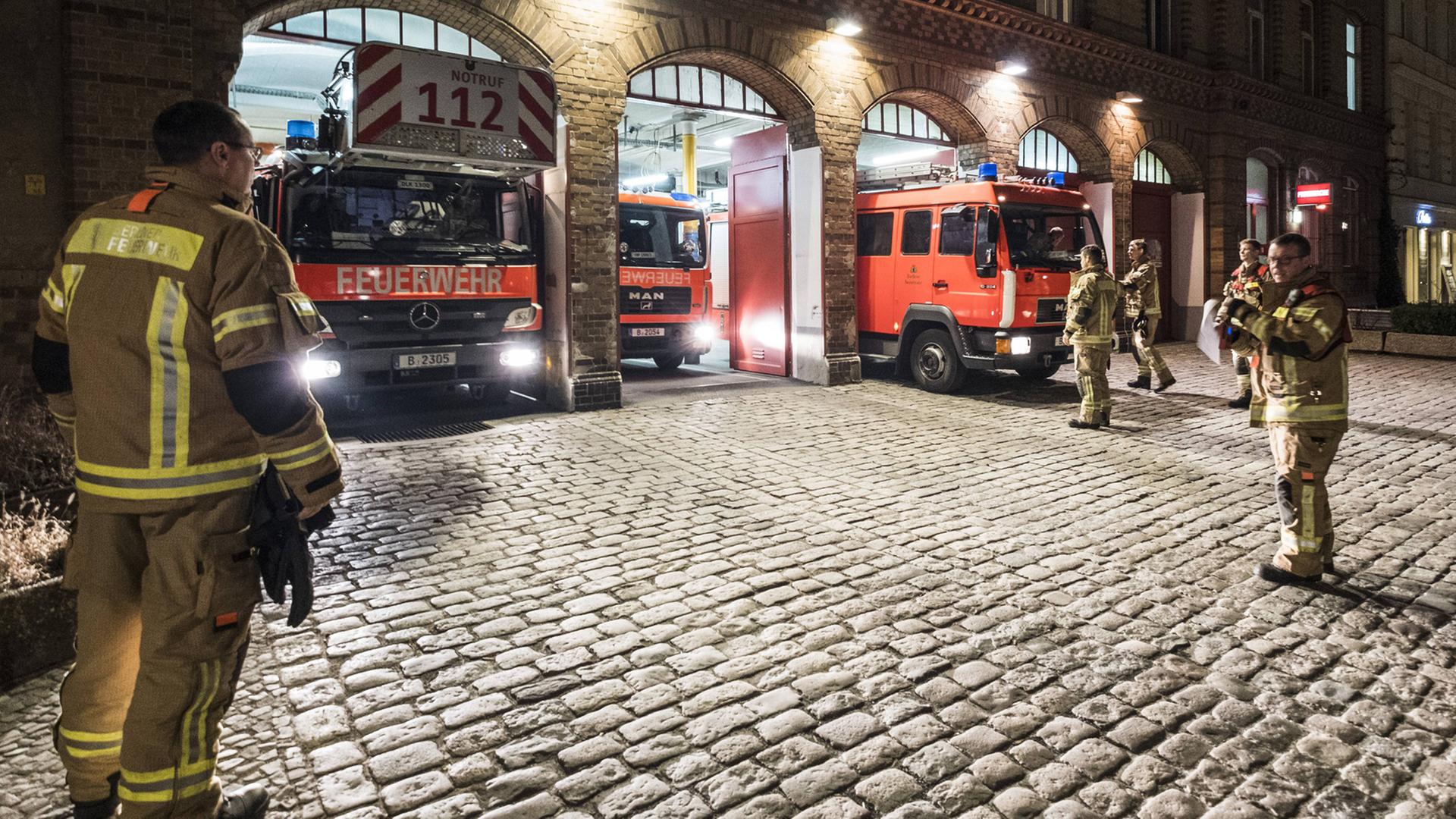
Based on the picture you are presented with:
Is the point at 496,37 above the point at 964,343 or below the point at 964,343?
above

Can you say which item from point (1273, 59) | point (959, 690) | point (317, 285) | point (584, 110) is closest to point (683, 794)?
point (959, 690)

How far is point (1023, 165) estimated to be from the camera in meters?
17.5

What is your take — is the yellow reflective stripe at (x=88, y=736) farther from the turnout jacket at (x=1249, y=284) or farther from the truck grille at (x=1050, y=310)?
the truck grille at (x=1050, y=310)

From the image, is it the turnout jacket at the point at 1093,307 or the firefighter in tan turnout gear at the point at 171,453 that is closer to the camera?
the firefighter in tan turnout gear at the point at 171,453

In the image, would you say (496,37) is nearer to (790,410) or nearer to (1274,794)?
(790,410)

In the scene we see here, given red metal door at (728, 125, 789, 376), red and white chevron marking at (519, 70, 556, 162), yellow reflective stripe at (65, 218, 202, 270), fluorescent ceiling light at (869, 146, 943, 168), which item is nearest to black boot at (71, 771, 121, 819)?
yellow reflective stripe at (65, 218, 202, 270)

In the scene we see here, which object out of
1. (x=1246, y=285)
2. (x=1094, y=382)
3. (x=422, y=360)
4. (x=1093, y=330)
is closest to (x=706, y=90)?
(x=422, y=360)

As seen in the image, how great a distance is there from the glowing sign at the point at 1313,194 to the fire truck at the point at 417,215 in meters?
19.0

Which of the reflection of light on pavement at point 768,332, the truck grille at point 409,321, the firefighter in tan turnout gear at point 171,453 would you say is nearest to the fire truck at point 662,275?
the reflection of light on pavement at point 768,332

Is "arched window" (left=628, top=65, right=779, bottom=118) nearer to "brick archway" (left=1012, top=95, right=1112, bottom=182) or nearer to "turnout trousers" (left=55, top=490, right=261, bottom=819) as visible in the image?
"brick archway" (left=1012, top=95, right=1112, bottom=182)

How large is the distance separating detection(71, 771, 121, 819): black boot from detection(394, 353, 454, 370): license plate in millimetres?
6892

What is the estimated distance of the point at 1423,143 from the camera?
2933cm

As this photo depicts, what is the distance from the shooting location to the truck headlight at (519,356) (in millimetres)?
10086

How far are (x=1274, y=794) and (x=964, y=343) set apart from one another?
30.8ft
